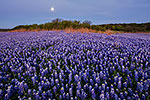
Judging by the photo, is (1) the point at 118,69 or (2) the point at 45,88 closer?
(2) the point at 45,88

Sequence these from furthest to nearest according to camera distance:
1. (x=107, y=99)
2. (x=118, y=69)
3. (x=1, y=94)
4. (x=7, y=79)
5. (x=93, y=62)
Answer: (x=93, y=62), (x=118, y=69), (x=7, y=79), (x=1, y=94), (x=107, y=99)

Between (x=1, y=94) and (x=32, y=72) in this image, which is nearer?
(x=1, y=94)

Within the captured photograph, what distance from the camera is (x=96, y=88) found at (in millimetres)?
2213

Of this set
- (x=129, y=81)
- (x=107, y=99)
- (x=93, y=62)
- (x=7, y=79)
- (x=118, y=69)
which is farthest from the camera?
(x=93, y=62)

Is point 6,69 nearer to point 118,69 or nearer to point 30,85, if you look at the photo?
point 30,85

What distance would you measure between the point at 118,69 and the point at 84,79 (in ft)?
→ 3.43

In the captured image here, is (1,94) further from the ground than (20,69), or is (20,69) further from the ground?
(20,69)

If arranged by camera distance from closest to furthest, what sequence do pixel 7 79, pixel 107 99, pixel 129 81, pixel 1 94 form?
pixel 107 99
pixel 1 94
pixel 129 81
pixel 7 79

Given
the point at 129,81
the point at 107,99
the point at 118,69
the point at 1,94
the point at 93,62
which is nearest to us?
the point at 107,99

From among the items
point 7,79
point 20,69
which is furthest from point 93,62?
point 7,79

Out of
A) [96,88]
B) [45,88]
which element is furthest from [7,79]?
[96,88]

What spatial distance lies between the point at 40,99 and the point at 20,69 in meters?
1.21

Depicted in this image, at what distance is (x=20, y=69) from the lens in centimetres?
295

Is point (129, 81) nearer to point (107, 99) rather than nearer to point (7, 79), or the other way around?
point (107, 99)
